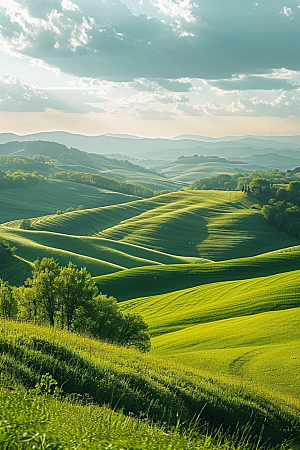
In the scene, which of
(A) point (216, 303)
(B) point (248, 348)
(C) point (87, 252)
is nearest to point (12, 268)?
(C) point (87, 252)

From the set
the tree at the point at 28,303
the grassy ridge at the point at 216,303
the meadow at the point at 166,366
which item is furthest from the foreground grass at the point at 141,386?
the grassy ridge at the point at 216,303

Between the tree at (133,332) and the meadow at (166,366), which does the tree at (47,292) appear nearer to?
the tree at (133,332)

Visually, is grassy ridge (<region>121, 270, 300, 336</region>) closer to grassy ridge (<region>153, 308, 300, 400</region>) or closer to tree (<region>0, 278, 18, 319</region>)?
grassy ridge (<region>153, 308, 300, 400</region>)

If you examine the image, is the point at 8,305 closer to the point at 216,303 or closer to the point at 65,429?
the point at 65,429

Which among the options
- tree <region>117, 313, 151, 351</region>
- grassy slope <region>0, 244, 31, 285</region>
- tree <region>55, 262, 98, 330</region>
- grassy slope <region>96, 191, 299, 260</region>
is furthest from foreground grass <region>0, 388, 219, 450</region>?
grassy slope <region>96, 191, 299, 260</region>

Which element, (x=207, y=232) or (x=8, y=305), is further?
(x=207, y=232)

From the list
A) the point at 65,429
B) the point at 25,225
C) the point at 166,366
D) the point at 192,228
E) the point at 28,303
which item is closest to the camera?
the point at 65,429

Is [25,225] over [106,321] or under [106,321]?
over
